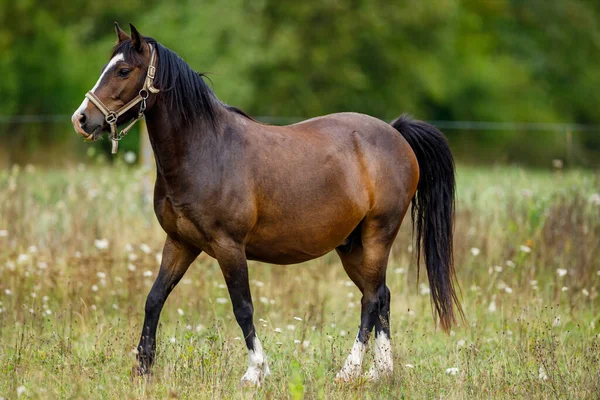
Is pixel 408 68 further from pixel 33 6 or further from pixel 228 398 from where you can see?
pixel 228 398

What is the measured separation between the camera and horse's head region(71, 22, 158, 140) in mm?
4801

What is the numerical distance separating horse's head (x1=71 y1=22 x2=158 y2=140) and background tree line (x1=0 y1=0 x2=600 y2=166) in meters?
15.4

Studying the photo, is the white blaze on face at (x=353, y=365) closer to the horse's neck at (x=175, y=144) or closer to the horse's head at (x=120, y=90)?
the horse's neck at (x=175, y=144)

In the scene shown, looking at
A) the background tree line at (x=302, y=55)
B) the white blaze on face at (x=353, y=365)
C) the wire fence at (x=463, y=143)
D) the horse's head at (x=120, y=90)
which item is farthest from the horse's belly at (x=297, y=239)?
the background tree line at (x=302, y=55)

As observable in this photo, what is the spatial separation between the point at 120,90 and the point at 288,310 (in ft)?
9.61

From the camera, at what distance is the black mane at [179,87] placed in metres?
4.95

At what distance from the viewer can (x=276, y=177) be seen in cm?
530

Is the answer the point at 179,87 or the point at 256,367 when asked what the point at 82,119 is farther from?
the point at 256,367

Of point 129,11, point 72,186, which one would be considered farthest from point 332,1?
point 72,186

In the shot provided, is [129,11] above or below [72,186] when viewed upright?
above

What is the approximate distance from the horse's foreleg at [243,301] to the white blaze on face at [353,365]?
0.49 m

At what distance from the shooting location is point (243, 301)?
17.0 ft

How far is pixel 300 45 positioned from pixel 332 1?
1.61 metres

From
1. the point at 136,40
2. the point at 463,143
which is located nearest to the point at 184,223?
the point at 136,40
